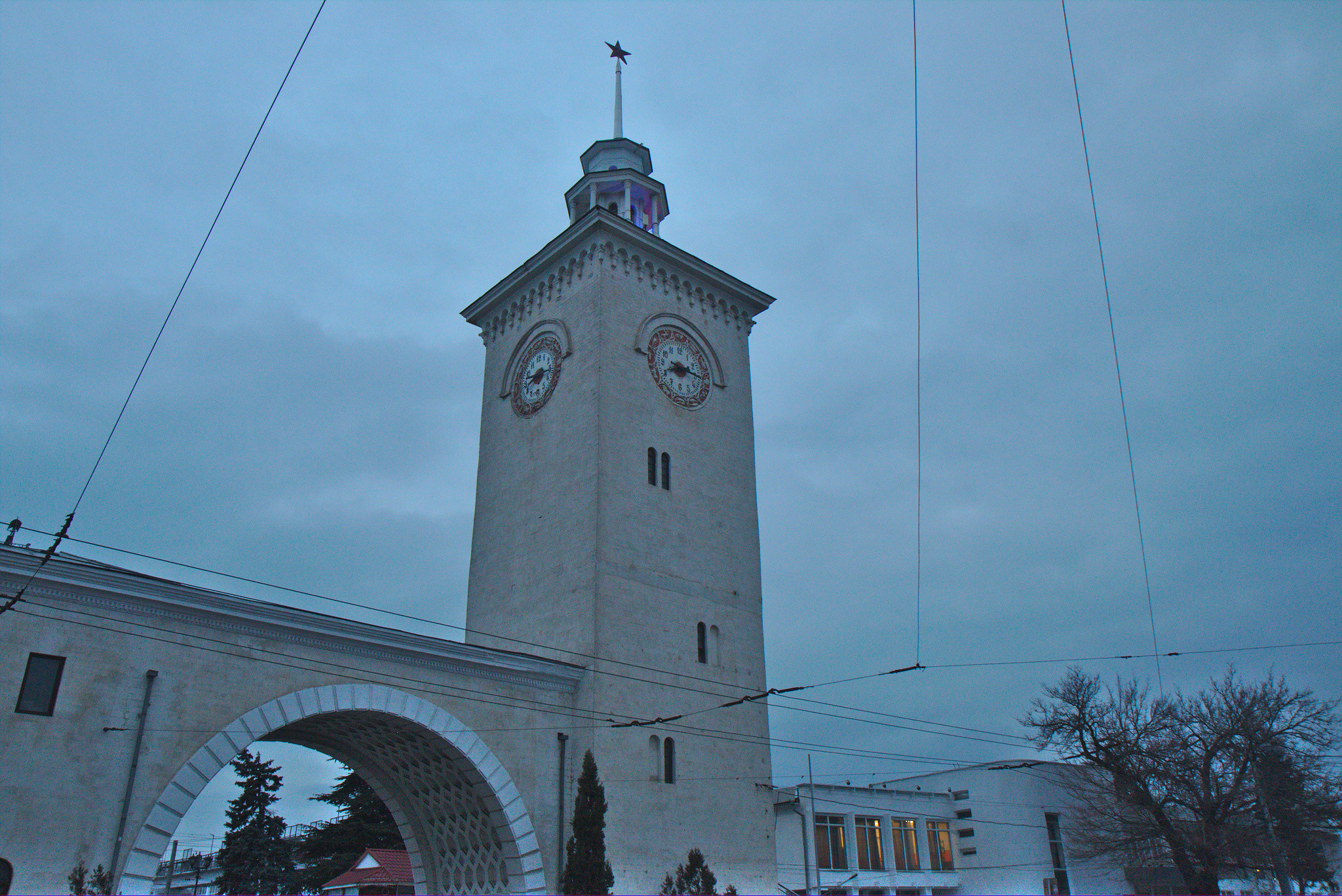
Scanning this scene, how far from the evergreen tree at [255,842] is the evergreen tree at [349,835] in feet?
11.6

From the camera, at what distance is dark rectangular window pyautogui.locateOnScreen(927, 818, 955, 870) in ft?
131

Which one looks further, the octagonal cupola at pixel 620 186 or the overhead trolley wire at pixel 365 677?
the octagonal cupola at pixel 620 186

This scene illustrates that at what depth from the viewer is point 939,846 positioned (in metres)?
40.3

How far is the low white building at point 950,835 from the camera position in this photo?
1405 inches

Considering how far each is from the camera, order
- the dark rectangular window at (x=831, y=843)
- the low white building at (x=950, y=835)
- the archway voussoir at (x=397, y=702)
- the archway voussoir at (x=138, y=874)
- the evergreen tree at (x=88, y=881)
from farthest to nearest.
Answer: the low white building at (x=950, y=835), the dark rectangular window at (x=831, y=843), the archway voussoir at (x=397, y=702), the archway voussoir at (x=138, y=874), the evergreen tree at (x=88, y=881)

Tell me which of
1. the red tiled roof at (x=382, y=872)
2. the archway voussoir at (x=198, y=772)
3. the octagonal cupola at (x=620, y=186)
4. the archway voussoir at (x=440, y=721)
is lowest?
the red tiled roof at (x=382, y=872)

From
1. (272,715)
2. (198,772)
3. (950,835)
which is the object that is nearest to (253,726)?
(272,715)

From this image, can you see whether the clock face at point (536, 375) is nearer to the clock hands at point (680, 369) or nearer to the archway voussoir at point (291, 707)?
the clock hands at point (680, 369)

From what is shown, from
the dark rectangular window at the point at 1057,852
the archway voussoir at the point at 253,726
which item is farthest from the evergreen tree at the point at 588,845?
the dark rectangular window at the point at 1057,852

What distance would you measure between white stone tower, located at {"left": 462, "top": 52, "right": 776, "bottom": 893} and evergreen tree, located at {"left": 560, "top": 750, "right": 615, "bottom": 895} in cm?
136

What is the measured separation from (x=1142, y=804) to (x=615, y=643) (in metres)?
21.1

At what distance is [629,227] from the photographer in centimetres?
2959

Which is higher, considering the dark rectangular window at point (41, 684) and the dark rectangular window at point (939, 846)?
the dark rectangular window at point (41, 684)

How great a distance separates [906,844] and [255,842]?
2582 cm
